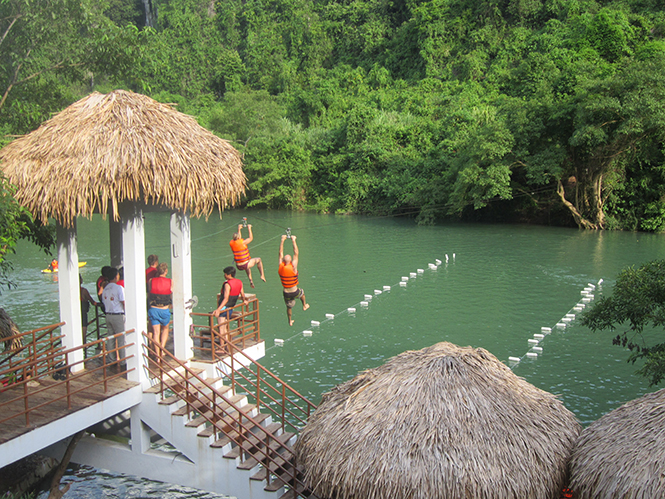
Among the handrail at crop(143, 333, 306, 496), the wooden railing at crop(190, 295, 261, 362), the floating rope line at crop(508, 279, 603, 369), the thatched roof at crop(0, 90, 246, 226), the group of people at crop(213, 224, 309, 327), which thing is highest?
the thatched roof at crop(0, 90, 246, 226)

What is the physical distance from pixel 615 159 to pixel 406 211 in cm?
1412

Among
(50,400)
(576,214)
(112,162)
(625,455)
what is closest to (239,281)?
(112,162)

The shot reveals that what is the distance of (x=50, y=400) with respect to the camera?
24.6 feet

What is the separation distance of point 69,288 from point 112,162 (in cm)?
199

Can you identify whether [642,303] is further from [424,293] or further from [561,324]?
[424,293]

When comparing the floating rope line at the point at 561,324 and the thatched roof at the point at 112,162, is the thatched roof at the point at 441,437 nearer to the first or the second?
the thatched roof at the point at 112,162

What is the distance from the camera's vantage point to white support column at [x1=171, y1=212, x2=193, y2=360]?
8578 millimetres

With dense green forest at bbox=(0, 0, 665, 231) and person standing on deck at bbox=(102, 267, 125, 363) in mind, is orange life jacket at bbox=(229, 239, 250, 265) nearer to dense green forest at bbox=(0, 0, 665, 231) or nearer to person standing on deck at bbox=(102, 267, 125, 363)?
person standing on deck at bbox=(102, 267, 125, 363)

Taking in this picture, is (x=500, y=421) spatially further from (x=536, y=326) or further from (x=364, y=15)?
(x=364, y=15)

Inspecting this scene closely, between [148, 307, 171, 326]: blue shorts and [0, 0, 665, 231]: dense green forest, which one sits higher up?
[0, 0, 665, 231]: dense green forest

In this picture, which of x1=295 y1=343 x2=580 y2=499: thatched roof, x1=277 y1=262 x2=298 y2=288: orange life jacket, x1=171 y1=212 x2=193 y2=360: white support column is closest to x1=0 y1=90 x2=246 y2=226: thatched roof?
x1=171 y1=212 x2=193 y2=360: white support column

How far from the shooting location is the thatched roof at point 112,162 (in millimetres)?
7293

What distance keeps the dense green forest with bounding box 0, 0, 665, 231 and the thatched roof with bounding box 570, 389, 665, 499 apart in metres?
9.45

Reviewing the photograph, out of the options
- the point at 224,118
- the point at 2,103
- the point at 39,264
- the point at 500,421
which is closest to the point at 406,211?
the point at 224,118
